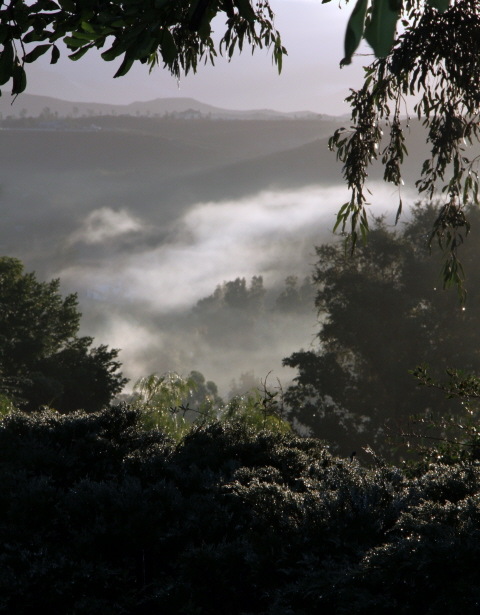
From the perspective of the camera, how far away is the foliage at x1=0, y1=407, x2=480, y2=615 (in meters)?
2.97

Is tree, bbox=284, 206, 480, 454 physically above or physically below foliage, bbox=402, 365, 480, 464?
below

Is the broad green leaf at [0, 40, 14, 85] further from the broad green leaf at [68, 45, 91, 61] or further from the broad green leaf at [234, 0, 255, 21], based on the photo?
the broad green leaf at [234, 0, 255, 21]

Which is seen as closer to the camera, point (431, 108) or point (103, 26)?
point (103, 26)

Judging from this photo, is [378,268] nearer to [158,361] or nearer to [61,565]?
[61,565]

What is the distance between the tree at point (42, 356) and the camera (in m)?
27.3

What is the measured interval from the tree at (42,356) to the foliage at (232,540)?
23.2 m

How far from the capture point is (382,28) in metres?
1.47

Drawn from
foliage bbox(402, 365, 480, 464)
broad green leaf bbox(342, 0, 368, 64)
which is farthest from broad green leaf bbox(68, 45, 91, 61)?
foliage bbox(402, 365, 480, 464)

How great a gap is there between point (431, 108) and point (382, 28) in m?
6.26

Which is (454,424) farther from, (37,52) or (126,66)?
(37,52)

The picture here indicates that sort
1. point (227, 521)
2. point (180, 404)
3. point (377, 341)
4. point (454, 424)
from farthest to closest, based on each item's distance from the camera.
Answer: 1. point (377, 341)
2. point (180, 404)
3. point (454, 424)
4. point (227, 521)

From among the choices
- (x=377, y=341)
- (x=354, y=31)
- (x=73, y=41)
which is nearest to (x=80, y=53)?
(x=73, y=41)

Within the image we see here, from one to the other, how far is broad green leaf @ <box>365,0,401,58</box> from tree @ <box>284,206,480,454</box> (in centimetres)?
2532

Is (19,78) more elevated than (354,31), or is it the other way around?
(19,78)
